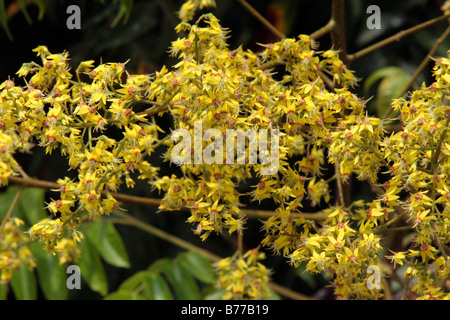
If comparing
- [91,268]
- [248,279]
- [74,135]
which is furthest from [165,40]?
[74,135]

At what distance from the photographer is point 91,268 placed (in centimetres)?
241

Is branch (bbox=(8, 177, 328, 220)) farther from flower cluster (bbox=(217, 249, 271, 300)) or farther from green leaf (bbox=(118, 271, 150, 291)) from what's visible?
green leaf (bbox=(118, 271, 150, 291))

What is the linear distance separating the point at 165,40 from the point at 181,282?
1.32 metres

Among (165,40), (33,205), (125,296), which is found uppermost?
(165,40)

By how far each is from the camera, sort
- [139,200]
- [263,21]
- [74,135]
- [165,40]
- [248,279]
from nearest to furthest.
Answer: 1. [74,135]
2. [139,200]
3. [263,21]
4. [248,279]
5. [165,40]

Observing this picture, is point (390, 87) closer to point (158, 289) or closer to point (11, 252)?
point (158, 289)

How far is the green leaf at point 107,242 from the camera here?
2.38m

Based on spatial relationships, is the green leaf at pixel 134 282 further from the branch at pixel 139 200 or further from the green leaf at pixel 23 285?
the branch at pixel 139 200

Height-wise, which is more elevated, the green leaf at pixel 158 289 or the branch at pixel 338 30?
the branch at pixel 338 30

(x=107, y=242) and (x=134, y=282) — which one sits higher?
(x=107, y=242)

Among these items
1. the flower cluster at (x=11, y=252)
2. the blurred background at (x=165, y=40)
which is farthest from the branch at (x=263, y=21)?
the flower cluster at (x=11, y=252)

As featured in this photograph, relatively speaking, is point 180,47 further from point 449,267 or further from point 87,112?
point 449,267

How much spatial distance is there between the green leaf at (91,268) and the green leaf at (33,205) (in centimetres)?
20
